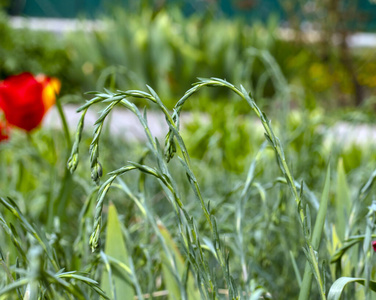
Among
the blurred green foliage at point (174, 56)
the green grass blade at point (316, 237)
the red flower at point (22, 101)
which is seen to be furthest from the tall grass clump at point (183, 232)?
the blurred green foliage at point (174, 56)

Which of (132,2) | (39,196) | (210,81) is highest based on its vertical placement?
(132,2)

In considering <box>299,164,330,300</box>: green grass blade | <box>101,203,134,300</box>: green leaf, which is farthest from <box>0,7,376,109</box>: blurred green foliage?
<box>299,164,330,300</box>: green grass blade

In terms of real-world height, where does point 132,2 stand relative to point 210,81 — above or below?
above

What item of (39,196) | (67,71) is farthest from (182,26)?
(39,196)

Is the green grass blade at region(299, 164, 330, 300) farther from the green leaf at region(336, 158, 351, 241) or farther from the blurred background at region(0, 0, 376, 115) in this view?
the blurred background at region(0, 0, 376, 115)

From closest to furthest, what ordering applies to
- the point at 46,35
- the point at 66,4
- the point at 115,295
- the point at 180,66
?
the point at 115,295, the point at 180,66, the point at 46,35, the point at 66,4

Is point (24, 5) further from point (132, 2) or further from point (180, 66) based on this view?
point (180, 66)

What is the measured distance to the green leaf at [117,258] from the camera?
68 centimetres

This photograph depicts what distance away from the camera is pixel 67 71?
5734mm

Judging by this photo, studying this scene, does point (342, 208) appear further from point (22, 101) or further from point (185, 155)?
point (22, 101)

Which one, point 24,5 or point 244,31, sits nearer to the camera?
point 244,31

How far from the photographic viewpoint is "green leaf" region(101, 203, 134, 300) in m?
0.68

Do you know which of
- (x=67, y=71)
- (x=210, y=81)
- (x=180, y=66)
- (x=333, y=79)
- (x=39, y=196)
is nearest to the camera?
(x=210, y=81)

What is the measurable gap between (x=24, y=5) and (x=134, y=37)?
6.50 m
